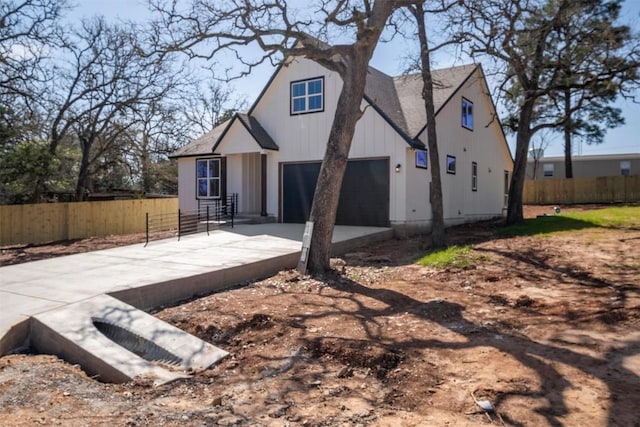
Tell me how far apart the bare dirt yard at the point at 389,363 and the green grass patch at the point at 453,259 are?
1.34 metres

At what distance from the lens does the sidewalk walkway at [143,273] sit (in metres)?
6.19

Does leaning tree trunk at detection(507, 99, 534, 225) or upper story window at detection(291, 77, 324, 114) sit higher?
upper story window at detection(291, 77, 324, 114)

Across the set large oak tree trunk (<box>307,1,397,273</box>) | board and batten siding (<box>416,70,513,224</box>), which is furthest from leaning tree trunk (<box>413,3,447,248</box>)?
board and batten siding (<box>416,70,513,224</box>)

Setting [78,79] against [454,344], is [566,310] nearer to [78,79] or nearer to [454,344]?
[454,344]

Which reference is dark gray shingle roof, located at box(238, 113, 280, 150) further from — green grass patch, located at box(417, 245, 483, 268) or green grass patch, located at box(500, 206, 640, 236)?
green grass patch, located at box(500, 206, 640, 236)

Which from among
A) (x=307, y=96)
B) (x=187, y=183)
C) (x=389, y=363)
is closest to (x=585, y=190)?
(x=307, y=96)

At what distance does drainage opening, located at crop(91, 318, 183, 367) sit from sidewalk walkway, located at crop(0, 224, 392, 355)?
0.84m

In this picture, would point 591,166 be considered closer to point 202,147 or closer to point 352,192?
point 352,192

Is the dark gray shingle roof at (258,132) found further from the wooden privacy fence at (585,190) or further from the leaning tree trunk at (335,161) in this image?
the wooden privacy fence at (585,190)

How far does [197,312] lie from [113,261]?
3903 millimetres

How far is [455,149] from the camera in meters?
17.8

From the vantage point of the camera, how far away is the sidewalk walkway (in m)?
6.19

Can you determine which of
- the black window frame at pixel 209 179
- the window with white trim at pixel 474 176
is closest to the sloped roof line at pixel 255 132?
the black window frame at pixel 209 179

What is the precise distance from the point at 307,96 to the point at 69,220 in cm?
1123
